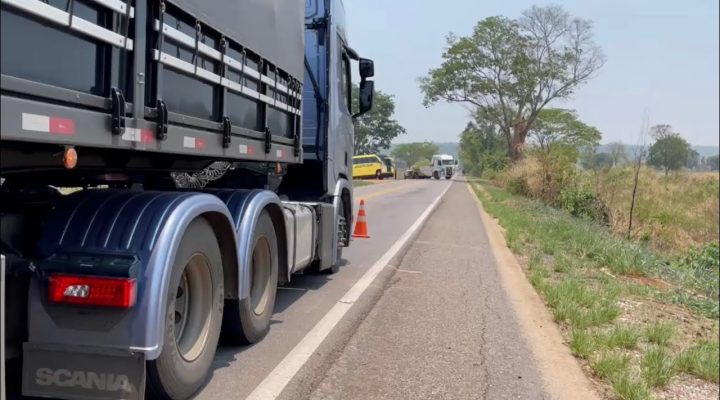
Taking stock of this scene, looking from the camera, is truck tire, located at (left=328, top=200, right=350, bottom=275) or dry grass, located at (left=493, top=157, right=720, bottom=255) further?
dry grass, located at (left=493, top=157, right=720, bottom=255)

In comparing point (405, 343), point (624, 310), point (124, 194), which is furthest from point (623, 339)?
point (124, 194)

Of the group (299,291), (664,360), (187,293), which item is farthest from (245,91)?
(664,360)

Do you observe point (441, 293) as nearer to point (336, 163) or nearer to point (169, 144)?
point (336, 163)

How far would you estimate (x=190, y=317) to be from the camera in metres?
4.39

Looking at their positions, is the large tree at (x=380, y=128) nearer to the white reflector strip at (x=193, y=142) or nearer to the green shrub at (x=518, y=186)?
the green shrub at (x=518, y=186)

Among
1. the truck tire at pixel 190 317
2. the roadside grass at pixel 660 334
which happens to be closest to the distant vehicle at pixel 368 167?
the roadside grass at pixel 660 334

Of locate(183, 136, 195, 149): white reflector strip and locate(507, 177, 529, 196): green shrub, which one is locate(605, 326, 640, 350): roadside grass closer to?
locate(183, 136, 195, 149): white reflector strip

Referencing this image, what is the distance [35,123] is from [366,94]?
684cm

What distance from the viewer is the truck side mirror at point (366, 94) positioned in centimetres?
920

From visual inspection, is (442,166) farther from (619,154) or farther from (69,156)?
(69,156)

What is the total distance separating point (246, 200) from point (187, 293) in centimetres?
121

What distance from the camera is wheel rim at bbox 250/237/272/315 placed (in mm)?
5738

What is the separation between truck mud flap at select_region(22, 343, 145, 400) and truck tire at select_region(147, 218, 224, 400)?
1.10 feet

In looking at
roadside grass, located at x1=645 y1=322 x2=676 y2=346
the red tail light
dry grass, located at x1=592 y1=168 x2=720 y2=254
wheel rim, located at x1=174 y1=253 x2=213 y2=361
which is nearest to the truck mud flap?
the red tail light
